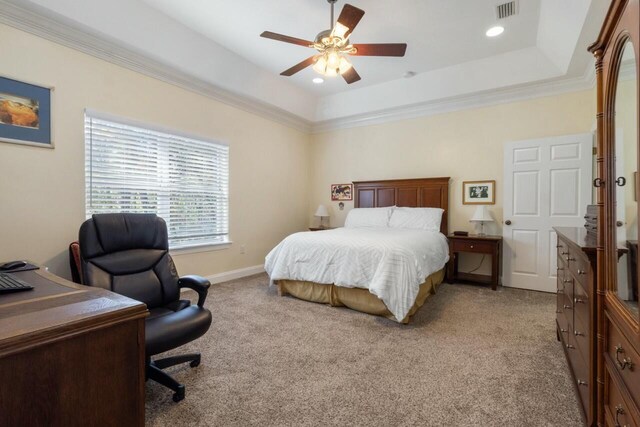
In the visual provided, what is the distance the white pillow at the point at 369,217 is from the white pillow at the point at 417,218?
107mm

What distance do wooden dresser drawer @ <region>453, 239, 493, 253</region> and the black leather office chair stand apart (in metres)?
3.42

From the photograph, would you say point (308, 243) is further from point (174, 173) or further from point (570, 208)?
point (570, 208)

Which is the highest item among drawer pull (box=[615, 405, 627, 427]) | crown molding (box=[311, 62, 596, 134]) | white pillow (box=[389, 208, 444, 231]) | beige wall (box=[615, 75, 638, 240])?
crown molding (box=[311, 62, 596, 134])

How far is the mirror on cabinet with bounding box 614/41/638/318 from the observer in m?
0.96

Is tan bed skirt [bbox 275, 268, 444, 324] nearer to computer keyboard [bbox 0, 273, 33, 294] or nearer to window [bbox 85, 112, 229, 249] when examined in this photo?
window [bbox 85, 112, 229, 249]

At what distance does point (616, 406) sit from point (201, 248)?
4.00 m

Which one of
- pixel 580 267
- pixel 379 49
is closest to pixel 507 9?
pixel 379 49

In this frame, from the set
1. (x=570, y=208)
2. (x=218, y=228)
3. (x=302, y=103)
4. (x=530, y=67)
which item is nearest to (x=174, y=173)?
(x=218, y=228)

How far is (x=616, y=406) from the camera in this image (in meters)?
1.09

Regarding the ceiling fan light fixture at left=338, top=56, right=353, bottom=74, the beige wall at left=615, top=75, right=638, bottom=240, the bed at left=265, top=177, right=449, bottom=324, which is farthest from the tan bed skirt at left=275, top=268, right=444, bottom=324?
the ceiling fan light fixture at left=338, top=56, right=353, bottom=74

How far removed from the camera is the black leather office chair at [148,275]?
1730 millimetres

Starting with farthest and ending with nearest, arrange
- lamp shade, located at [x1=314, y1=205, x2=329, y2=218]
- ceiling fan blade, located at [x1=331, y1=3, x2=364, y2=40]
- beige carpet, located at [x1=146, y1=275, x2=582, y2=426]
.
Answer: lamp shade, located at [x1=314, y1=205, x2=329, y2=218] < ceiling fan blade, located at [x1=331, y1=3, x2=364, y2=40] < beige carpet, located at [x1=146, y1=275, x2=582, y2=426]

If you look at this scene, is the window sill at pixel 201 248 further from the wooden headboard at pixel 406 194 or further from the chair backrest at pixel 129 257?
the wooden headboard at pixel 406 194

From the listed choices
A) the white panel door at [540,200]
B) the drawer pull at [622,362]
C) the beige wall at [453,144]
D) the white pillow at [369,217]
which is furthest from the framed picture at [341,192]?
the drawer pull at [622,362]
